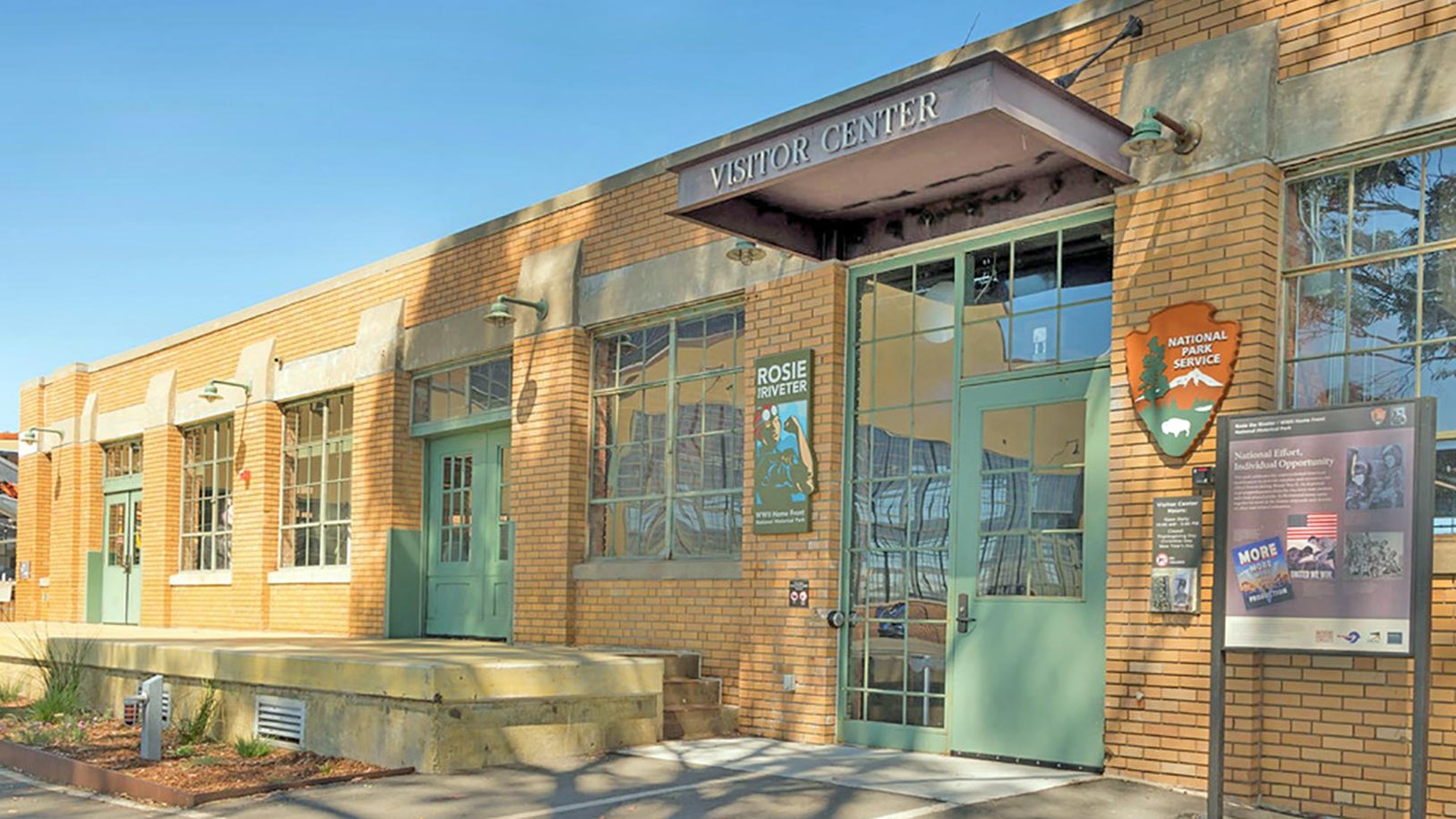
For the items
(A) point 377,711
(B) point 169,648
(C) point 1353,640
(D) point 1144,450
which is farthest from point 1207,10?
(B) point 169,648

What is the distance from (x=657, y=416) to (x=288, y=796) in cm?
480

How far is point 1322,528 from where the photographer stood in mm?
6469

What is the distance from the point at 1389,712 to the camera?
715 cm

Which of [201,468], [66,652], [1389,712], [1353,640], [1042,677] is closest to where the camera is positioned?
[1353,640]

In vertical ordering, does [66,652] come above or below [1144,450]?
below

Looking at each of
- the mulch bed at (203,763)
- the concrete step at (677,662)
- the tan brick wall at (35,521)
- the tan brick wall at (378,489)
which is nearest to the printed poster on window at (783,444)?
the concrete step at (677,662)

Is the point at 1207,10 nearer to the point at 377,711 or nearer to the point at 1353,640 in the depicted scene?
the point at 1353,640

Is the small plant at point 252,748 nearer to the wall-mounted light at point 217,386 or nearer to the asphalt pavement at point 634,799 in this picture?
the asphalt pavement at point 634,799

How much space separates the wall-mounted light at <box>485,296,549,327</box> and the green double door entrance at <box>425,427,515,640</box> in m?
1.43

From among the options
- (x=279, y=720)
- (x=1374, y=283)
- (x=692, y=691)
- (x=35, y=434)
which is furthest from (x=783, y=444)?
(x=35, y=434)

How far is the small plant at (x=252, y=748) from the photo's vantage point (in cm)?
980

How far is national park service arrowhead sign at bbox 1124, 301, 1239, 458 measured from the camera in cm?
790

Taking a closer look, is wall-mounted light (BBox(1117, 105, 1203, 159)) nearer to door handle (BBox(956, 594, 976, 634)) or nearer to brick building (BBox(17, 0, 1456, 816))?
brick building (BBox(17, 0, 1456, 816))

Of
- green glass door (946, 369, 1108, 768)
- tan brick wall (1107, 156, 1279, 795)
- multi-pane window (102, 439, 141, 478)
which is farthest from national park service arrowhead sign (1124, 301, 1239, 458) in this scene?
multi-pane window (102, 439, 141, 478)
